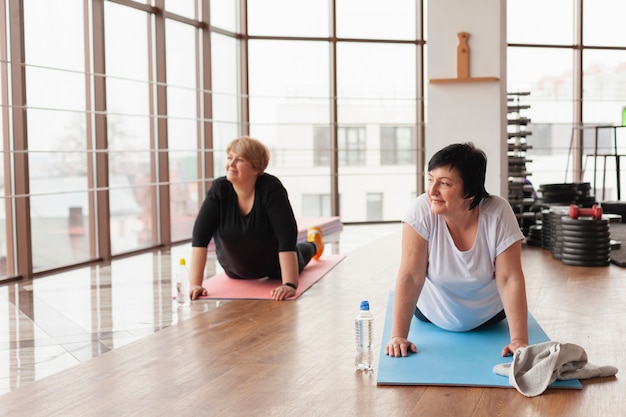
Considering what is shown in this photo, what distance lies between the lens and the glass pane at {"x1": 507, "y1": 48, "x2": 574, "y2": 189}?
30.6ft

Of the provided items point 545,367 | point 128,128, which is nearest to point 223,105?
point 128,128

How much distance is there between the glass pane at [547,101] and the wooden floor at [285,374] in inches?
217

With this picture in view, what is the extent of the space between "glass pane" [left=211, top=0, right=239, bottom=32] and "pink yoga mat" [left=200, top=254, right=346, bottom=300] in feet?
11.8

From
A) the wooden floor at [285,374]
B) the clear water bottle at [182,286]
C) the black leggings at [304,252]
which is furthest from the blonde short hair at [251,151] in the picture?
the black leggings at [304,252]

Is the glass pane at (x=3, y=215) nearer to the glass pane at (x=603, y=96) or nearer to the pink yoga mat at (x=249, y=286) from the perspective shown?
the pink yoga mat at (x=249, y=286)

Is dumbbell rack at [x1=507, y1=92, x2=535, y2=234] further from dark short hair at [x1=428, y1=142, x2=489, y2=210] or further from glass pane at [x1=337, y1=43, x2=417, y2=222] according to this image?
dark short hair at [x1=428, y1=142, x2=489, y2=210]

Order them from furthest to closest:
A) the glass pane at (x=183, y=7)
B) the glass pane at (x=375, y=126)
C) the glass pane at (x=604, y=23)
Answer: the glass pane at (x=604, y=23) < the glass pane at (x=375, y=126) < the glass pane at (x=183, y=7)

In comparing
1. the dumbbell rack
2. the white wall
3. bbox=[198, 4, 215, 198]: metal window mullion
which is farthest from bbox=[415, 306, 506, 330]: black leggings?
bbox=[198, 4, 215, 198]: metal window mullion

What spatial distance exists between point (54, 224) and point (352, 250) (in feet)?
7.26

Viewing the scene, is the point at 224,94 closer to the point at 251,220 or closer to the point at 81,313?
the point at 251,220

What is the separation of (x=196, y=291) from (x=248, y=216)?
47 centimetres

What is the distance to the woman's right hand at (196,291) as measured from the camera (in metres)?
4.12

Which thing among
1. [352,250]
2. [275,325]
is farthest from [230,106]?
[275,325]

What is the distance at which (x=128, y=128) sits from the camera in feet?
A: 21.7
